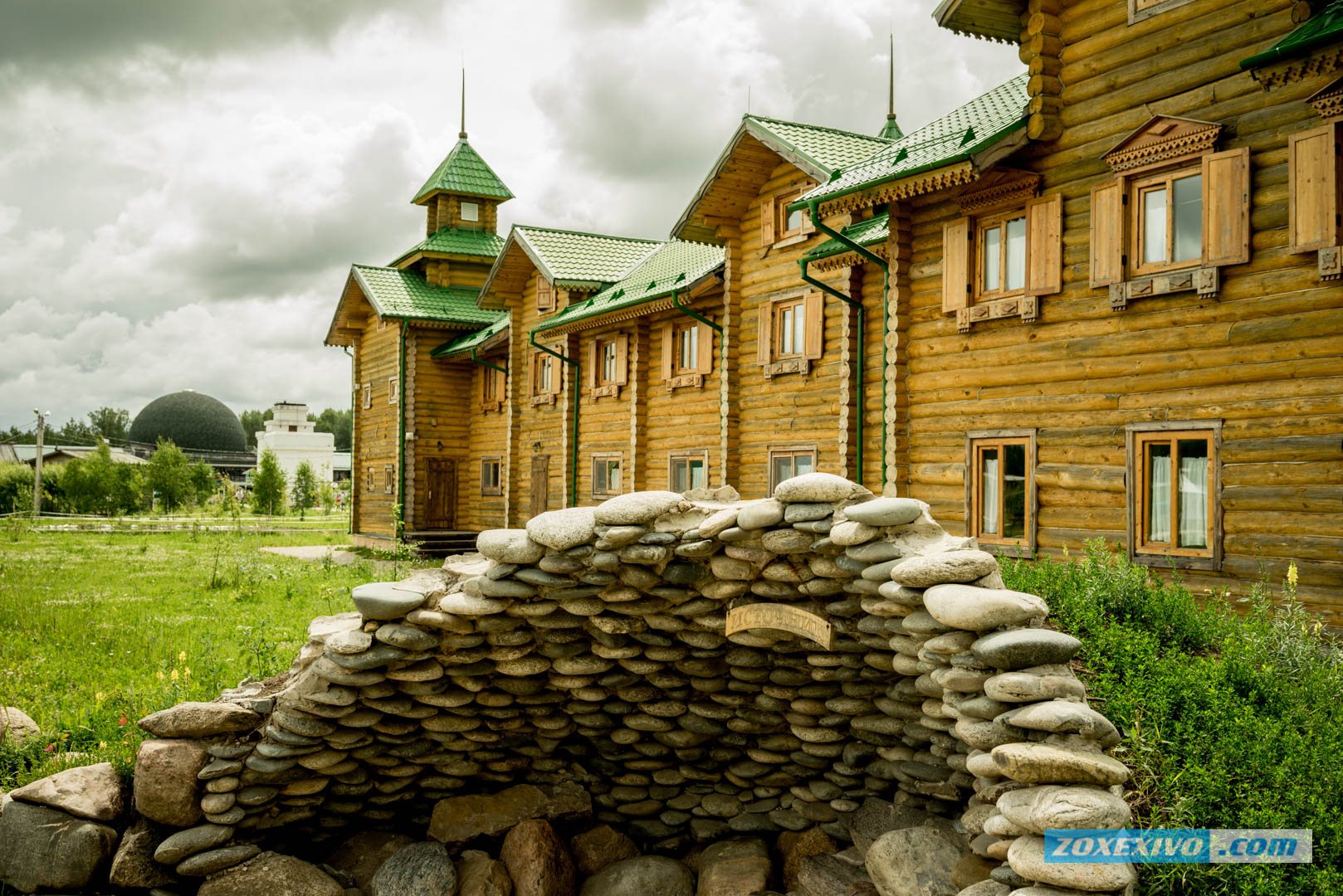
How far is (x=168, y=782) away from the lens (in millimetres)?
7719

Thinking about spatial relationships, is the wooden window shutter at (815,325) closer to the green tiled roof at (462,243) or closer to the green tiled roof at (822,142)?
the green tiled roof at (822,142)

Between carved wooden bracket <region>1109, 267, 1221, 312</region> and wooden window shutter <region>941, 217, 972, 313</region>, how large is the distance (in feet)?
5.90

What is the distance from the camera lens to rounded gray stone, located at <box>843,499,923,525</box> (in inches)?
239

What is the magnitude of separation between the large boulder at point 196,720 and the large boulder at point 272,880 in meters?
1.21

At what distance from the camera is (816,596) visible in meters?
6.92

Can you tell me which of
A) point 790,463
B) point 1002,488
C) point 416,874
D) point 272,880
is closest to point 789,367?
point 790,463

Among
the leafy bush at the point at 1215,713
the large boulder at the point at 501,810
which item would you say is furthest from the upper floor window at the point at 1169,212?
the large boulder at the point at 501,810

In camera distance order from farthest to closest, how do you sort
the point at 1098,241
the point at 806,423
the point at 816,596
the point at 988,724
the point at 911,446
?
the point at 806,423
the point at 911,446
the point at 1098,241
the point at 816,596
the point at 988,724

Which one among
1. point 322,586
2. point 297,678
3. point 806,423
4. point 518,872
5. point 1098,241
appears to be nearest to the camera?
point 297,678

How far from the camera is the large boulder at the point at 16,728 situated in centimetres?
877

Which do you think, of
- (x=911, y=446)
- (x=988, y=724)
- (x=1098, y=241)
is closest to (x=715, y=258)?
(x=911, y=446)

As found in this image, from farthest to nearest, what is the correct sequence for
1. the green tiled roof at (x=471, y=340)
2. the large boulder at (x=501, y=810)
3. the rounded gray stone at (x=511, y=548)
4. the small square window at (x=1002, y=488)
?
1. the green tiled roof at (x=471, y=340)
2. the small square window at (x=1002, y=488)
3. the large boulder at (x=501, y=810)
4. the rounded gray stone at (x=511, y=548)

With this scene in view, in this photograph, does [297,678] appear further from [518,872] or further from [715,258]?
[715,258]

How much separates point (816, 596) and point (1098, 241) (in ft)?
17.4
